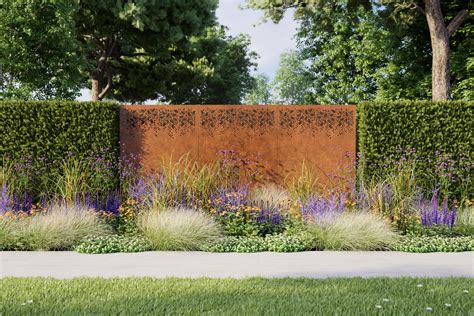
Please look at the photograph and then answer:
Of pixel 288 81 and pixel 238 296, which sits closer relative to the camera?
pixel 238 296

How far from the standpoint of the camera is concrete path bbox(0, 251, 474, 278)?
17.3 feet

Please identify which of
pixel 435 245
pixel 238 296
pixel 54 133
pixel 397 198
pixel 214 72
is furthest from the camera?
pixel 214 72

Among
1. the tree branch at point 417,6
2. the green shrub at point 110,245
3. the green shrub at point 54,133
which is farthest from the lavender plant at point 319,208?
the tree branch at point 417,6

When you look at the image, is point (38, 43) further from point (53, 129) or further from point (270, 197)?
point (270, 197)

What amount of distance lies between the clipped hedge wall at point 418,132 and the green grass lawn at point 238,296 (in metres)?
4.63

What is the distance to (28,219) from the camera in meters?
7.32

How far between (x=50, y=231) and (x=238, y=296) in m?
3.60

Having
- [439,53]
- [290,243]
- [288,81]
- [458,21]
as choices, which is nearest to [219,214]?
[290,243]

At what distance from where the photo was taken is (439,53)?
14.6 meters

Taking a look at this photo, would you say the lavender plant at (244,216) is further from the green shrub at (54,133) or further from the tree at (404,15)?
the tree at (404,15)

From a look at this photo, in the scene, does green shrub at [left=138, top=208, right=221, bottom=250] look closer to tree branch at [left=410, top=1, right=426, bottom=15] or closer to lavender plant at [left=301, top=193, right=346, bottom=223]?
lavender plant at [left=301, top=193, right=346, bottom=223]

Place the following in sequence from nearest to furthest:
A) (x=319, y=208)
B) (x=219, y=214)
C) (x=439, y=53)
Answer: (x=319, y=208) → (x=219, y=214) → (x=439, y=53)

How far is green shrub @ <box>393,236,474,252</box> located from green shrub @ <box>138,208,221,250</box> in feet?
8.46

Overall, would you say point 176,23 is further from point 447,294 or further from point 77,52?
point 447,294
